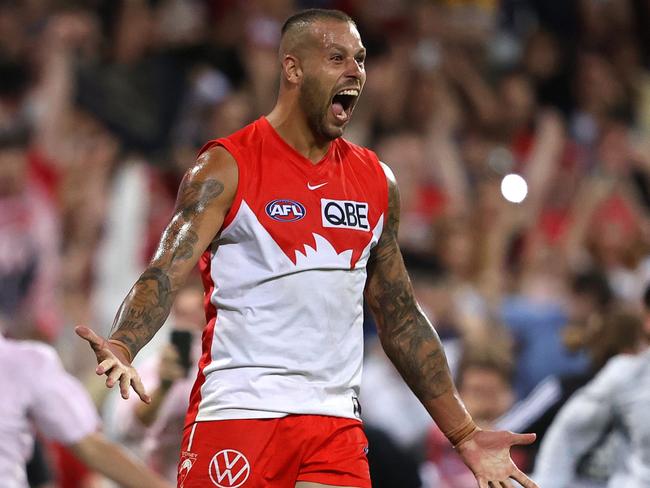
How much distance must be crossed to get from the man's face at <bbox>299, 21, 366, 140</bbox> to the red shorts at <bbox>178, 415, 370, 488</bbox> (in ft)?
3.17

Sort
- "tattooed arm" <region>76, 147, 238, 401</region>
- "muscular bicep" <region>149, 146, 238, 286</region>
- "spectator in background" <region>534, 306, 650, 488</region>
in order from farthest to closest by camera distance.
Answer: "spectator in background" <region>534, 306, 650, 488</region> < "muscular bicep" <region>149, 146, 238, 286</region> < "tattooed arm" <region>76, 147, 238, 401</region>

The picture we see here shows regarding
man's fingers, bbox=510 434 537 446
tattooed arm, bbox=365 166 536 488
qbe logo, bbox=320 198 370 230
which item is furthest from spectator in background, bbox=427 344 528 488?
qbe logo, bbox=320 198 370 230

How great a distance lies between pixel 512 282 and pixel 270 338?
641 cm

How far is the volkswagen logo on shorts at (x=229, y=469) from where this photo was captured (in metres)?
4.15

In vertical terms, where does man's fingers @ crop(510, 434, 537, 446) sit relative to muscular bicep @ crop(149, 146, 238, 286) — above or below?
below

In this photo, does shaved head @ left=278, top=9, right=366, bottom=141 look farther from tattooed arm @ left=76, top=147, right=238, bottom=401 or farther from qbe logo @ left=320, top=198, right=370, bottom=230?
tattooed arm @ left=76, top=147, right=238, bottom=401

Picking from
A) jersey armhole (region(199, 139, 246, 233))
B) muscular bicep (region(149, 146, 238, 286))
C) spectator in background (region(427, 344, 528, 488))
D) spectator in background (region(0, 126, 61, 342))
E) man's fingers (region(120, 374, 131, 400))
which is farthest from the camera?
spectator in background (region(0, 126, 61, 342))

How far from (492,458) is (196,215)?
1293 millimetres

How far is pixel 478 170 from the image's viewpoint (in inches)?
440

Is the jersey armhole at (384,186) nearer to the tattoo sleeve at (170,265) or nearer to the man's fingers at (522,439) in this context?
the tattoo sleeve at (170,265)

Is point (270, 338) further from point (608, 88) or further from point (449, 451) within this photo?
point (608, 88)

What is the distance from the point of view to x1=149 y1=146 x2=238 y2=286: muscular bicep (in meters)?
4.13

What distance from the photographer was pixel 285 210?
14.1ft

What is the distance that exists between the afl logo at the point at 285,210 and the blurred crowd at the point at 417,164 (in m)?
2.51
